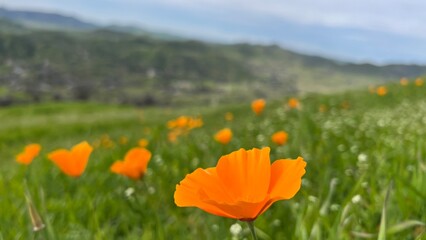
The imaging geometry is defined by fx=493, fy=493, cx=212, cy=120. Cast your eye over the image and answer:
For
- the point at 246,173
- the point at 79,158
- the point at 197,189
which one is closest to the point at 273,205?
the point at 79,158

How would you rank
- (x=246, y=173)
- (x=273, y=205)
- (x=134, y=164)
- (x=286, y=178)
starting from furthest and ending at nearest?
(x=273, y=205)
(x=134, y=164)
(x=246, y=173)
(x=286, y=178)

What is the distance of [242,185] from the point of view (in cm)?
130

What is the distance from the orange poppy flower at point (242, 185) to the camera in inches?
45.1

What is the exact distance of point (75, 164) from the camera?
2.83 meters

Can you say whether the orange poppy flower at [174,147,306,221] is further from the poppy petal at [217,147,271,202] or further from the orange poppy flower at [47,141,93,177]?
the orange poppy flower at [47,141,93,177]

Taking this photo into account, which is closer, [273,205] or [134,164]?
[134,164]

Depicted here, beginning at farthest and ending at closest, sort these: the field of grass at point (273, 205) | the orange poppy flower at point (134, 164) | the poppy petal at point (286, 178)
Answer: the orange poppy flower at point (134, 164), the field of grass at point (273, 205), the poppy petal at point (286, 178)

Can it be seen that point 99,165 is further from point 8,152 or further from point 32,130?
point 32,130

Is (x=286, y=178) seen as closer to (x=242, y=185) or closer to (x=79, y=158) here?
(x=242, y=185)

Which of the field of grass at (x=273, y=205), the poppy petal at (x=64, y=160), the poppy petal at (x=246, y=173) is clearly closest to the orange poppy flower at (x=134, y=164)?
the field of grass at (x=273, y=205)

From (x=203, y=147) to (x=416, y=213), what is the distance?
121 inches

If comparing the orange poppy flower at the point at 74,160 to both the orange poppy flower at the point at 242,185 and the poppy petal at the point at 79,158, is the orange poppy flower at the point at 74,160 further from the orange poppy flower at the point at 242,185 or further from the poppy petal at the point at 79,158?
the orange poppy flower at the point at 242,185

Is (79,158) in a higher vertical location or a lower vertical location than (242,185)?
lower

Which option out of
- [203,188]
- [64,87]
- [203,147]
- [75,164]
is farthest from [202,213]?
[64,87]
